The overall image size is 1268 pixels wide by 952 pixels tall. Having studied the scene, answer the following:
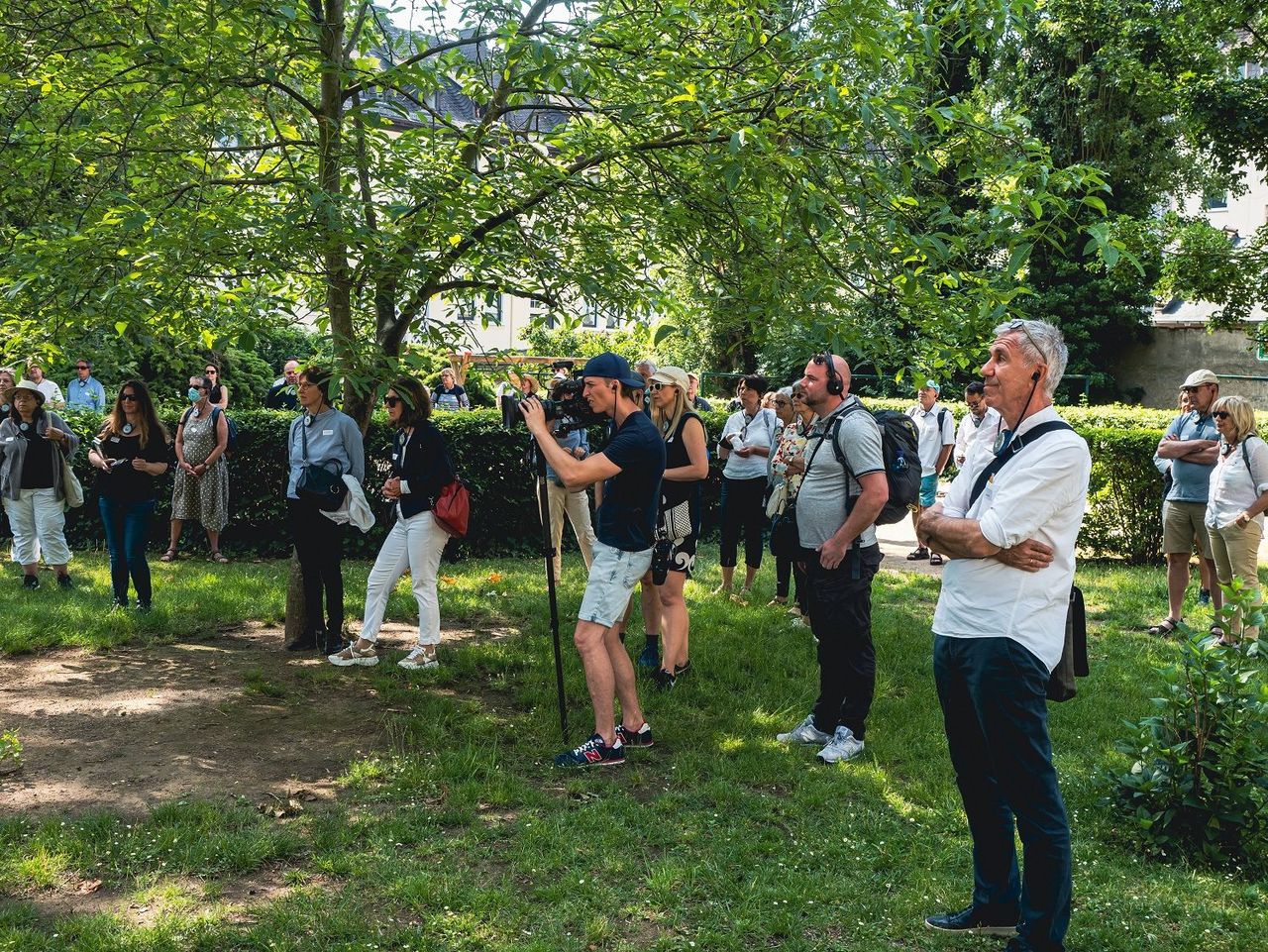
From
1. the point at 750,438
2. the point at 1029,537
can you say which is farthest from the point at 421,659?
the point at 1029,537

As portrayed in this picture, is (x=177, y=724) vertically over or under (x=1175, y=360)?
under

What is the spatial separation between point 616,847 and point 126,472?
5.68 metres

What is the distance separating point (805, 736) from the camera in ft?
20.0

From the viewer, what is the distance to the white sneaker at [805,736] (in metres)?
6.09

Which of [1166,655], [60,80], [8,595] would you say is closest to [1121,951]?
[1166,655]

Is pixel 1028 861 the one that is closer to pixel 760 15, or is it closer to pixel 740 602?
pixel 760 15

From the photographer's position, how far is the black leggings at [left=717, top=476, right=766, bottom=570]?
9430 mm

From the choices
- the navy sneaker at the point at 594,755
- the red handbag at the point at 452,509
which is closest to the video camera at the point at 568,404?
the red handbag at the point at 452,509

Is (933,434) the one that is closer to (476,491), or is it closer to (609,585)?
(476,491)

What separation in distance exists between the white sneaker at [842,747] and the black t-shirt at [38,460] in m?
7.51

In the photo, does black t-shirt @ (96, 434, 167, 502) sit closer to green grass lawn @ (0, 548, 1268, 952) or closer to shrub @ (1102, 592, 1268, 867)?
green grass lawn @ (0, 548, 1268, 952)

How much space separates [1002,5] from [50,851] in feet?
19.6

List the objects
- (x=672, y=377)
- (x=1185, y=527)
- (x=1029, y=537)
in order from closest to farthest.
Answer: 1. (x=1029, y=537)
2. (x=672, y=377)
3. (x=1185, y=527)

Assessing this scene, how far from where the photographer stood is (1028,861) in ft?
11.7
